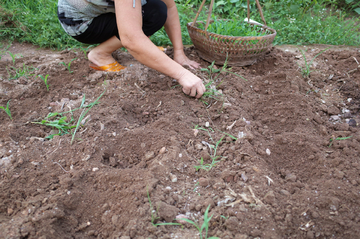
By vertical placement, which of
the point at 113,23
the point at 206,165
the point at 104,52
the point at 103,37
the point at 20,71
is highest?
the point at 113,23

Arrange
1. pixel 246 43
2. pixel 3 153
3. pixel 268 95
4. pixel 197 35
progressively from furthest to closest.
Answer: pixel 197 35 → pixel 246 43 → pixel 268 95 → pixel 3 153

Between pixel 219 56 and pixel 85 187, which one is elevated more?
pixel 219 56

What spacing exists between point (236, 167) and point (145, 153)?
0.51m

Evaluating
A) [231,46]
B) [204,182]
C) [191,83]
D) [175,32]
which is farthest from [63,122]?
[231,46]

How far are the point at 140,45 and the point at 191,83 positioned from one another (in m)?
0.40

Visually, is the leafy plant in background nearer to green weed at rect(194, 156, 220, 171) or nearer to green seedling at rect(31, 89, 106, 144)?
green weed at rect(194, 156, 220, 171)

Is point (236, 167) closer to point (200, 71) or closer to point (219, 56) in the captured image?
point (200, 71)

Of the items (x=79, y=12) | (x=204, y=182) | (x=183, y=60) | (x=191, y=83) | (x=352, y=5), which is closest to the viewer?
(x=204, y=182)

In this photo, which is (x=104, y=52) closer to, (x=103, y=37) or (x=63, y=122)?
(x=103, y=37)

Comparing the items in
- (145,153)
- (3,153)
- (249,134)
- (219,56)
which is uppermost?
(219,56)

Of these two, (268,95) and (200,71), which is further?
(200,71)

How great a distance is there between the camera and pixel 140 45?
1611mm

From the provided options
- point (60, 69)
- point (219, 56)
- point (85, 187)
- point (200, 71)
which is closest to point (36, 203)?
point (85, 187)

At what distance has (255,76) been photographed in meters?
2.29
